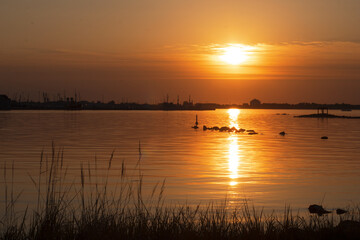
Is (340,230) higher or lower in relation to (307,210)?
higher

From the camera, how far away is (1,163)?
2978 cm

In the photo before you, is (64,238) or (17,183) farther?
(17,183)

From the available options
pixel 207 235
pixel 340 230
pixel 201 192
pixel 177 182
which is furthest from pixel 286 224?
pixel 177 182

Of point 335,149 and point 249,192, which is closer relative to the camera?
point 249,192

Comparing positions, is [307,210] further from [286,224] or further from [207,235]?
[207,235]

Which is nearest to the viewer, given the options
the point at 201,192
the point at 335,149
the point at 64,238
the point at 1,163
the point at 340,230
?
the point at 64,238

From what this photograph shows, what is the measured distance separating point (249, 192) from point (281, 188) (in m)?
1.99

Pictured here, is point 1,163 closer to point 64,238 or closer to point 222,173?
point 222,173

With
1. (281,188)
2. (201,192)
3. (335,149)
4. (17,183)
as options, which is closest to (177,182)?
(201,192)

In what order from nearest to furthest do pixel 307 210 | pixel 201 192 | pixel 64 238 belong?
pixel 64 238 → pixel 307 210 → pixel 201 192

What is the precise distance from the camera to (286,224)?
10320mm

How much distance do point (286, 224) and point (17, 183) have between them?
15568 millimetres

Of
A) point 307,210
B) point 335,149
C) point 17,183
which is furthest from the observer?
point 335,149

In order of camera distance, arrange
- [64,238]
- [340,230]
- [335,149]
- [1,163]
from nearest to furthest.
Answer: [64,238] → [340,230] → [1,163] → [335,149]
